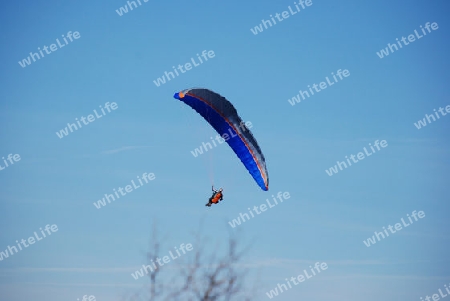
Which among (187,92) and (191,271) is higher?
(187,92)

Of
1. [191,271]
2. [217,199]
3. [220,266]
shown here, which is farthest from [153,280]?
[217,199]

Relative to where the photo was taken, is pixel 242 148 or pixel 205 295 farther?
pixel 242 148

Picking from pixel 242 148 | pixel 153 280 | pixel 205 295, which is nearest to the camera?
pixel 153 280

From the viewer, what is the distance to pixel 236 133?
3466 cm

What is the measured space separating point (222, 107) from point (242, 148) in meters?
2.27

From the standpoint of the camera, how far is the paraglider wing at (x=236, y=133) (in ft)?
112

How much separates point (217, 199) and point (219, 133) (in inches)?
149

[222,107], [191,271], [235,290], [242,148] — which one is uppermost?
[222,107]

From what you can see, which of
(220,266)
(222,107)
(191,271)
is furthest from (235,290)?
(222,107)

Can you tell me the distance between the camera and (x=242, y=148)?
114 feet

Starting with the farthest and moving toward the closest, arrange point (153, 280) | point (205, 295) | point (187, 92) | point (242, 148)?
point (242, 148), point (187, 92), point (205, 295), point (153, 280)

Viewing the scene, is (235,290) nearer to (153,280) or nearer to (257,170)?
(153,280)

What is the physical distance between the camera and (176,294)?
21.8 metres

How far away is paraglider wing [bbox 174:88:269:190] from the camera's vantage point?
112 ft
